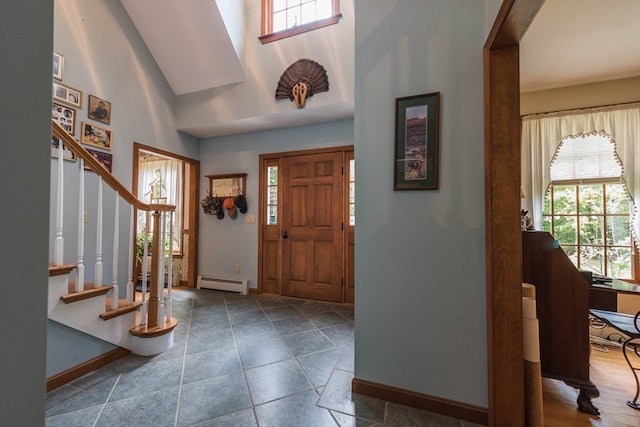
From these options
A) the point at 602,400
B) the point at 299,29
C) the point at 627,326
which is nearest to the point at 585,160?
the point at 627,326

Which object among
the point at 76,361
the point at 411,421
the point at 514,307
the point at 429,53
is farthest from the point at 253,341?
the point at 429,53

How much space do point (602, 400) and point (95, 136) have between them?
4892 mm

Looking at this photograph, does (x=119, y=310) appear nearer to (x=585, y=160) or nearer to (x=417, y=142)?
(x=417, y=142)

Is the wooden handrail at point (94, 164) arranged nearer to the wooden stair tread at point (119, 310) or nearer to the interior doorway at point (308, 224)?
the wooden stair tread at point (119, 310)

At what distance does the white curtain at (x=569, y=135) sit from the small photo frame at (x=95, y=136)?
184 inches

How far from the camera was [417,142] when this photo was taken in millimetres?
1636

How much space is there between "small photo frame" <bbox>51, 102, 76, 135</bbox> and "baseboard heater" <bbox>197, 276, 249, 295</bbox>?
2.53m

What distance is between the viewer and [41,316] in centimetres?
55

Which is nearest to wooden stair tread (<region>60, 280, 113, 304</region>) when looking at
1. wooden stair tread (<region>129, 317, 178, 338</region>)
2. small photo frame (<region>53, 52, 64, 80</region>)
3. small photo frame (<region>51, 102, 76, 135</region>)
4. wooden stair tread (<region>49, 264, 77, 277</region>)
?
wooden stair tread (<region>49, 264, 77, 277</region>)

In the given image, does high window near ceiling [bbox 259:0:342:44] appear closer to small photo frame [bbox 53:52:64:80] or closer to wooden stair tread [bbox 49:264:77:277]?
small photo frame [bbox 53:52:64:80]

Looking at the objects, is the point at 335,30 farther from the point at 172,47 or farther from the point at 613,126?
the point at 613,126

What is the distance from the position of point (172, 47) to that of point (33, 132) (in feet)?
12.7

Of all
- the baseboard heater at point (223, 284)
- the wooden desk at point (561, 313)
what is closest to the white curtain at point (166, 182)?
the baseboard heater at point (223, 284)

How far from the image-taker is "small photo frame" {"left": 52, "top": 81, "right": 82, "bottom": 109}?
8.68 feet
